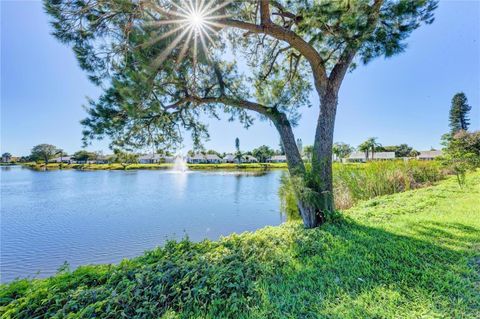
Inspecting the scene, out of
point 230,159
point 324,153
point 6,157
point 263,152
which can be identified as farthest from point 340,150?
point 6,157

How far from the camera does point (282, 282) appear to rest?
2.19 m

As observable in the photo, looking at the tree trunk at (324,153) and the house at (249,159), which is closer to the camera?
the tree trunk at (324,153)

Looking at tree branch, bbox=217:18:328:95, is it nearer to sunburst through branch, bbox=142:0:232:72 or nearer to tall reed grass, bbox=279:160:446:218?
sunburst through branch, bbox=142:0:232:72

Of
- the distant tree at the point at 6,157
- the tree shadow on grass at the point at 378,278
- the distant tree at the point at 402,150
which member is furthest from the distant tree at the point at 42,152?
the distant tree at the point at 402,150

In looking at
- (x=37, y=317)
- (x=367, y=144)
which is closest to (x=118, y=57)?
(x=37, y=317)

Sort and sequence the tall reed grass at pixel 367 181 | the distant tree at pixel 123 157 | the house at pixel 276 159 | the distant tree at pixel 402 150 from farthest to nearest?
the house at pixel 276 159, the distant tree at pixel 402 150, the tall reed grass at pixel 367 181, the distant tree at pixel 123 157

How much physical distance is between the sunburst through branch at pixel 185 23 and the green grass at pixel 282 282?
2.70 meters

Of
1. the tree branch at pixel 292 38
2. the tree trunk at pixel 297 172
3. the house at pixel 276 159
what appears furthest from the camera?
the house at pixel 276 159

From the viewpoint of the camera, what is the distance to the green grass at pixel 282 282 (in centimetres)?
177

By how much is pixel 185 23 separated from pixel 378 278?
158 inches

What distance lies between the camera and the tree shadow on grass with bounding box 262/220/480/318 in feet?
5.70

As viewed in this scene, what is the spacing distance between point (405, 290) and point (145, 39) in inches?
159

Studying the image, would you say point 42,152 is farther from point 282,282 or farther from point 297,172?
point 282,282

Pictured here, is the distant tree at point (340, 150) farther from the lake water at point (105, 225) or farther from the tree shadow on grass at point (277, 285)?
the tree shadow on grass at point (277, 285)
